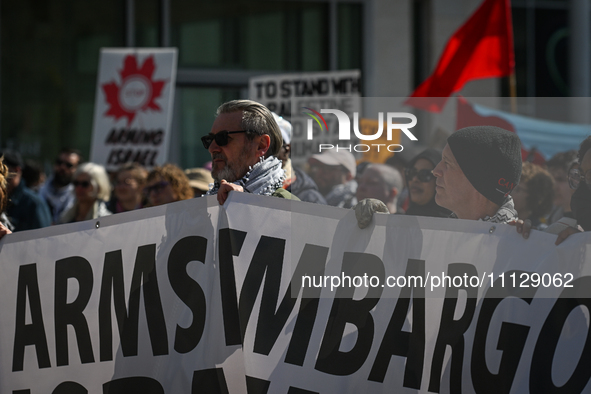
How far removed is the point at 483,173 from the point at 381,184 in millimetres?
1328

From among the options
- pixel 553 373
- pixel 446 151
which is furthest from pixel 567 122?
pixel 553 373

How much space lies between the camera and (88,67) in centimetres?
1030

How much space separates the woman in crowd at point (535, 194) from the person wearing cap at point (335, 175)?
0.77 metres

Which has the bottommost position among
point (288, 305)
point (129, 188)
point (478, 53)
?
point (288, 305)

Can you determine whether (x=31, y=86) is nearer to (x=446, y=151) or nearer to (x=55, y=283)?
(x=55, y=283)

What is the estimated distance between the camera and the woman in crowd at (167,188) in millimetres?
4723

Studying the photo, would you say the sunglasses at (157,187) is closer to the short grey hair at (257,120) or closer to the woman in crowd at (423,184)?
the short grey hair at (257,120)

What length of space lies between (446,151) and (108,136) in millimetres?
5151

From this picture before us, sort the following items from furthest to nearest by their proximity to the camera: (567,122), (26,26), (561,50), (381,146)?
(561,50)
(26,26)
(567,122)
(381,146)

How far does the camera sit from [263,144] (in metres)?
2.89

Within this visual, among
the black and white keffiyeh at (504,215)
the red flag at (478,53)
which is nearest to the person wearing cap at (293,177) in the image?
the black and white keffiyeh at (504,215)

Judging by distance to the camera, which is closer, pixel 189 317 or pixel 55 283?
pixel 189 317

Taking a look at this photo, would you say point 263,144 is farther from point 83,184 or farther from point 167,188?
point 83,184

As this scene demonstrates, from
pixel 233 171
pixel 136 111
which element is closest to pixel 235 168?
pixel 233 171
